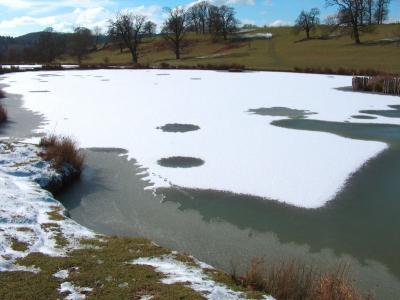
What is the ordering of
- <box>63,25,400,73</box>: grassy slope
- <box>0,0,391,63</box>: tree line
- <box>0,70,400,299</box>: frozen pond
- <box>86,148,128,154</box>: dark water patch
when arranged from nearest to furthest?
<box>0,70,400,299</box>: frozen pond
<box>86,148,128,154</box>: dark water patch
<box>63,25,400,73</box>: grassy slope
<box>0,0,391,63</box>: tree line

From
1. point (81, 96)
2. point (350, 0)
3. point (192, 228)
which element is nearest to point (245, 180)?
point (192, 228)

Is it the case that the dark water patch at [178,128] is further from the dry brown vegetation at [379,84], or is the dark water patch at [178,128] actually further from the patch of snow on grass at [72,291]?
the dry brown vegetation at [379,84]

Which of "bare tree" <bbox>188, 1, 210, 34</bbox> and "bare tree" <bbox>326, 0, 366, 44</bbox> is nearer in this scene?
"bare tree" <bbox>326, 0, 366, 44</bbox>

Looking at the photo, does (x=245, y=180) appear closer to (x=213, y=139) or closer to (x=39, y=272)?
(x=213, y=139)

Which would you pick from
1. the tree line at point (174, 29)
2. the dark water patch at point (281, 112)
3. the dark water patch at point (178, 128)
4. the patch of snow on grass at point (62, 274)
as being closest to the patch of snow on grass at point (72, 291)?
the patch of snow on grass at point (62, 274)

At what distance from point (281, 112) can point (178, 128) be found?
224 inches

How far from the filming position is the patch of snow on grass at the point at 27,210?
6691mm

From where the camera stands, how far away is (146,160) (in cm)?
1277

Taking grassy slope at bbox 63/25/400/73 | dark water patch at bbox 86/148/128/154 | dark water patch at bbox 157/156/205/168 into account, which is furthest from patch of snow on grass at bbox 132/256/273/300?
grassy slope at bbox 63/25/400/73

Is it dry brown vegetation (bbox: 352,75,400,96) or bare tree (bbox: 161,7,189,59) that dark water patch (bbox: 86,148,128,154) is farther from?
bare tree (bbox: 161,7,189,59)

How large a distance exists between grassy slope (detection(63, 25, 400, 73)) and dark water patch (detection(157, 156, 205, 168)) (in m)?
32.7

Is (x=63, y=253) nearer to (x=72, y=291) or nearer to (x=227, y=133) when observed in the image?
(x=72, y=291)

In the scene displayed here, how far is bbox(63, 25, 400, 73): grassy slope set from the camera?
162 ft

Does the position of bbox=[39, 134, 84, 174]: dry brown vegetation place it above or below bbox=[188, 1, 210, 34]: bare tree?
below
